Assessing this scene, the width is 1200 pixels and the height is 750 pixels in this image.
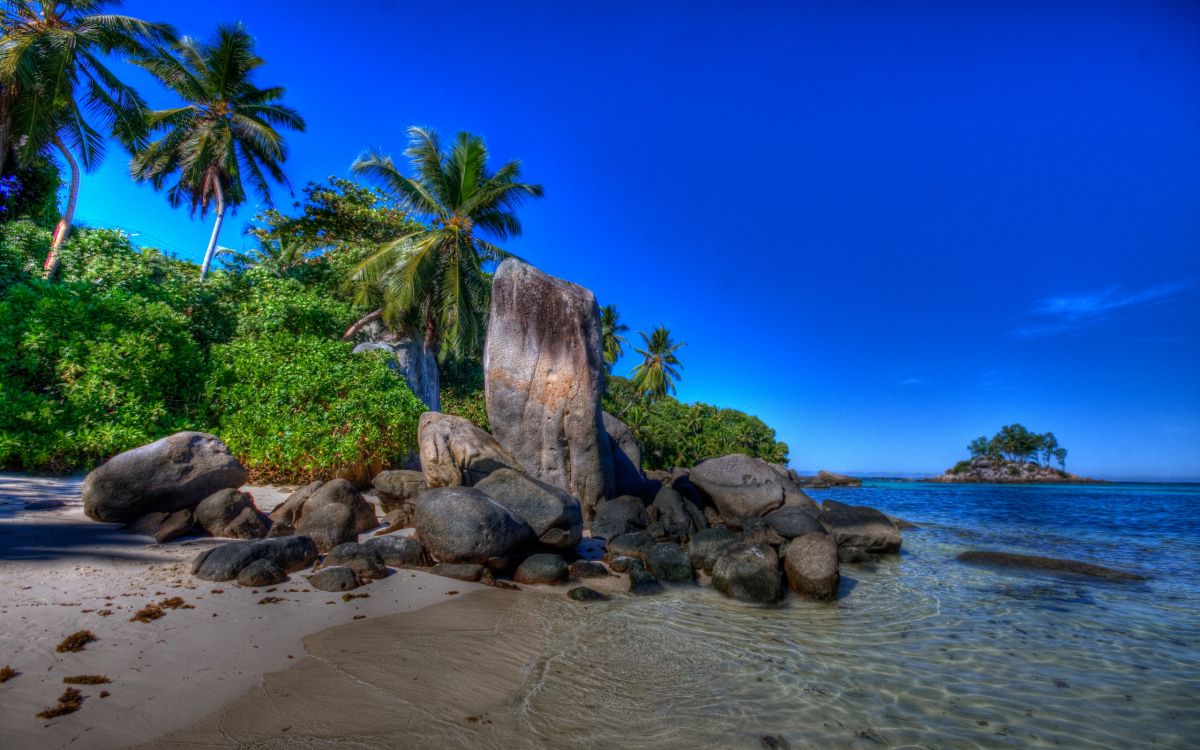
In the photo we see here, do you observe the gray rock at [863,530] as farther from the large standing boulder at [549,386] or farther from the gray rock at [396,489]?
the gray rock at [396,489]

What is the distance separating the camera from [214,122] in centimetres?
2041

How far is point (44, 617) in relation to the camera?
426 centimetres

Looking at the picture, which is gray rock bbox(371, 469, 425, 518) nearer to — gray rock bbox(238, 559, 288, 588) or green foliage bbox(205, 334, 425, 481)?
green foliage bbox(205, 334, 425, 481)

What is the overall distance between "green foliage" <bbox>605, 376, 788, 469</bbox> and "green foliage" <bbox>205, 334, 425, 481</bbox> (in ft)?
73.1

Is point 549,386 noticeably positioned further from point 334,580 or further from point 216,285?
point 216,285

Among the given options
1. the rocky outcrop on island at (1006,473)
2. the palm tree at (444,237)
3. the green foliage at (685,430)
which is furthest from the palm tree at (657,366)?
the rocky outcrop on island at (1006,473)

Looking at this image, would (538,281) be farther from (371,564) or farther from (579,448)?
(371,564)

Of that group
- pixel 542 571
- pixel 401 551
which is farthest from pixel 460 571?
pixel 542 571

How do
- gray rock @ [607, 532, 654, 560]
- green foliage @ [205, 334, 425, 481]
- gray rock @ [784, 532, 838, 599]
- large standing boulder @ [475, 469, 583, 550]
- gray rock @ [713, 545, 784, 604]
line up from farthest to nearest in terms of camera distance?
green foliage @ [205, 334, 425, 481], gray rock @ [607, 532, 654, 560], large standing boulder @ [475, 469, 583, 550], gray rock @ [784, 532, 838, 599], gray rock @ [713, 545, 784, 604]

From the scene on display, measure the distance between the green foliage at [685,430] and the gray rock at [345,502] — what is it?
991 inches

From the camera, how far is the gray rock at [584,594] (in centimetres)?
694

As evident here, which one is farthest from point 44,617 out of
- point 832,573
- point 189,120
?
point 189,120

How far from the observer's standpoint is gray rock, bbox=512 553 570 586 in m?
7.54

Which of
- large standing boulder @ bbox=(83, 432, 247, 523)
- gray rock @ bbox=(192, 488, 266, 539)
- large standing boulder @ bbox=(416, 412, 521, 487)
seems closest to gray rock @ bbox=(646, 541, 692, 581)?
large standing boulder @ bbox=(416, 412, 521, 487)
